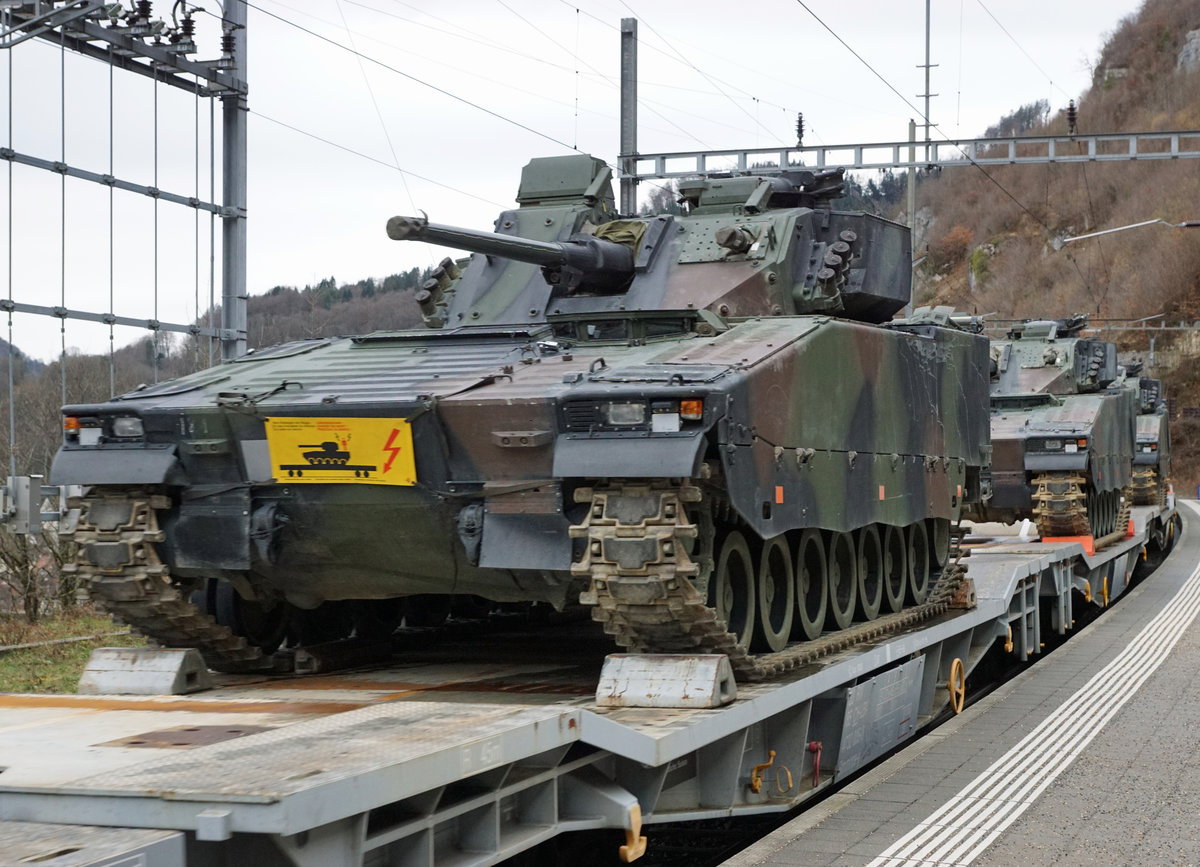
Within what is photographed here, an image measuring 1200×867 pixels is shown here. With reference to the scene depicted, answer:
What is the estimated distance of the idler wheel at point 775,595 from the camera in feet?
30.2

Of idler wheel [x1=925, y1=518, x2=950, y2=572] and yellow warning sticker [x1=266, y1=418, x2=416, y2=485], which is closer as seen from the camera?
yellow warning sticker [x1=266, y1=418, x2=416, y2=485]

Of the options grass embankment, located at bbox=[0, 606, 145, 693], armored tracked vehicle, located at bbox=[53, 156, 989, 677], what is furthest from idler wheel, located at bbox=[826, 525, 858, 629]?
grass embankment, located at bbox=[0, 606, 145, 693]

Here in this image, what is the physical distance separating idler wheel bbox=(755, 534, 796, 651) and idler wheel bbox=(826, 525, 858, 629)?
0.66 meters

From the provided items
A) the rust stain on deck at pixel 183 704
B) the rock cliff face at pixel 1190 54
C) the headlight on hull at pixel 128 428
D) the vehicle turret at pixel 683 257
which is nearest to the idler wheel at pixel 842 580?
the vehicle turret at pixel 683 257

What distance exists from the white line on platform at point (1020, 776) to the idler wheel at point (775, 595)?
155 centimetres

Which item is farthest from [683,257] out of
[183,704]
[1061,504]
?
[1061,504]

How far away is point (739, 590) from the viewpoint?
9008mm

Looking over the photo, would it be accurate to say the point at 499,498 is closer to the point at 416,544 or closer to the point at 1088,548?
the point at 416,544

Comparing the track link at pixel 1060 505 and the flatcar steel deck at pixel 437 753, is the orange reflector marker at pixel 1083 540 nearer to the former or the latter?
the track link at pixel 1060 505

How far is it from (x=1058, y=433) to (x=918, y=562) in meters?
8.26

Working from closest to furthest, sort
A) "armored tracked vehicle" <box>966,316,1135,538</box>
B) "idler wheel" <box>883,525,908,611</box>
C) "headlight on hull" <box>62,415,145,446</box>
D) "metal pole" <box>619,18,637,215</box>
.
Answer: "headlight on hull" <box>62,415,145,446</box> → "idler wheel" <box>883,525,908,611</box> → "armored tracked vehicle" <box>966,316,1135,538</box> → "metal pole" <box>619,18,637,215</box>

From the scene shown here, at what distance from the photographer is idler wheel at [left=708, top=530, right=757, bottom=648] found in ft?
28.8

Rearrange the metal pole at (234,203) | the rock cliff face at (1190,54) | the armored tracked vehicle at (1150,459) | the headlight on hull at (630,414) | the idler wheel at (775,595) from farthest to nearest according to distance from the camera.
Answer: the rock cliff face at (1190,54)
the armored tracked vehicle at (1150,459)
the metal pole at (234,203)
the idler wheel at (775,595)
the headlight on hull at (630,414)

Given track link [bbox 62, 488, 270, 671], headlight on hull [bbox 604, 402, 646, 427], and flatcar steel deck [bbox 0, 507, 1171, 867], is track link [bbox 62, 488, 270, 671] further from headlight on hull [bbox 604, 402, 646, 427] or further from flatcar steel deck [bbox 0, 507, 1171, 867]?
headlight on hull [bbox 604, 402, 646, 427]
